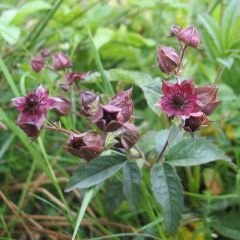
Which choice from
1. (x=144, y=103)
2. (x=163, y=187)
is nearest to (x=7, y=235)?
(x=163, y=187)

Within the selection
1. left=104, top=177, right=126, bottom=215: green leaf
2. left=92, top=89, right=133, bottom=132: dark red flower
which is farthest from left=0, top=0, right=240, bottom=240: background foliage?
left=92, top=89, right=133, bottom=132: dark red flower

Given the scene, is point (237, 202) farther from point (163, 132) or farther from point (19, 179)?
point (19, 179)

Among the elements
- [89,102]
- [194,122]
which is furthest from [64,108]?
[194,122]

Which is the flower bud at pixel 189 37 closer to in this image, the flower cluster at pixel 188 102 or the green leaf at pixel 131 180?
the flower cluster at pixel 188 102

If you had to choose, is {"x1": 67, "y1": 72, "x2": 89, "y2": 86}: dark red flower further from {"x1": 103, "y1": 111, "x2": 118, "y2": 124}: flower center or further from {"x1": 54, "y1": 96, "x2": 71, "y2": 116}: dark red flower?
{"x1": 103, "y1": 111, "x2": 118, "y2": 124}: flower center

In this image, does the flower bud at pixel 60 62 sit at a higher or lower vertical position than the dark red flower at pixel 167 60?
lower

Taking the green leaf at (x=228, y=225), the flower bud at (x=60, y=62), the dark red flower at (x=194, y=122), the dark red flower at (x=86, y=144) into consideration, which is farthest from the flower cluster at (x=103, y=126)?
the green leaf at (x=228, y=225)

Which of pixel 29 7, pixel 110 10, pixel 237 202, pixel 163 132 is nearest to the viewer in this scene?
pixel 163 132
